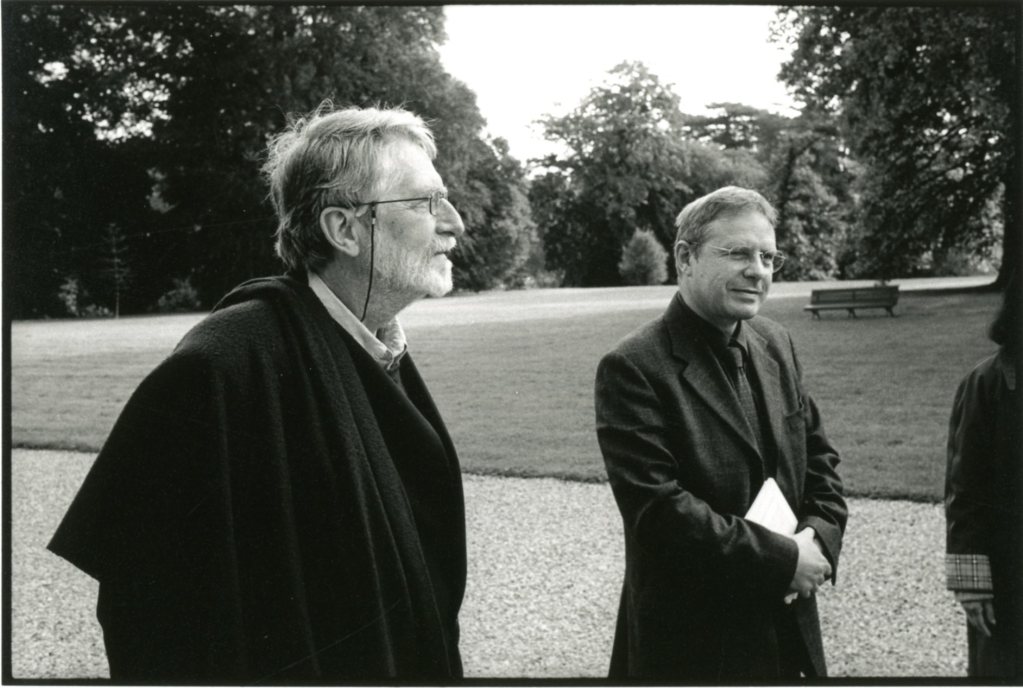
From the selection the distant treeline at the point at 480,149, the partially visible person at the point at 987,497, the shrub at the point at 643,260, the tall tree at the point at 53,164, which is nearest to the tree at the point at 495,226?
the distant treeline at the point at 480,149

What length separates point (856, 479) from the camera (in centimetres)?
366

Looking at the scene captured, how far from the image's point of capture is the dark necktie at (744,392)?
70.0 inches

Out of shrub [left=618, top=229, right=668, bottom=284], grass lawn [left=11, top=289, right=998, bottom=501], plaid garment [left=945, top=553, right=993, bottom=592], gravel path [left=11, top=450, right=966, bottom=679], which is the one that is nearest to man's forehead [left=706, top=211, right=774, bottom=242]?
plaid garment [left=945, top=553, right=993, bottom=592]

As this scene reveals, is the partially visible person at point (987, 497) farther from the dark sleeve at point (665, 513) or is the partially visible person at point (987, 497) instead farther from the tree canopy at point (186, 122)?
the tree canopy at point (186, 122)

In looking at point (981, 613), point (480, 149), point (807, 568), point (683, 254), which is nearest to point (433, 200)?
point (683, 254)

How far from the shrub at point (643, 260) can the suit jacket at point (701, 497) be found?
3.40ft

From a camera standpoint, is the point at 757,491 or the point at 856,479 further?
the point at 856,479

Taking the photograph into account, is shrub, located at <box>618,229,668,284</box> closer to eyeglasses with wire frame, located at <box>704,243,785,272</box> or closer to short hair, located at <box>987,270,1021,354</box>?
short hair, located at <box>987,270,1021,354</box>

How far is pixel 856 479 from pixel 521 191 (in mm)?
1968

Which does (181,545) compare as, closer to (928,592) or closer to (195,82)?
(195,82)

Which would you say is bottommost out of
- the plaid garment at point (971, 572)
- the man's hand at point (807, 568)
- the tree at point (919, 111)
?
the plaid garment at point (971, 572)

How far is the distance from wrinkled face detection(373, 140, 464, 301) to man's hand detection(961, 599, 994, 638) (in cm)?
144

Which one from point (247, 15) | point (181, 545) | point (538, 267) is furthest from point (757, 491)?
point (247, 15)

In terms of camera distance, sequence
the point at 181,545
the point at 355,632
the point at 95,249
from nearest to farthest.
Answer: the point at 181,545 < the point at 355,632 < the point at 95,249
